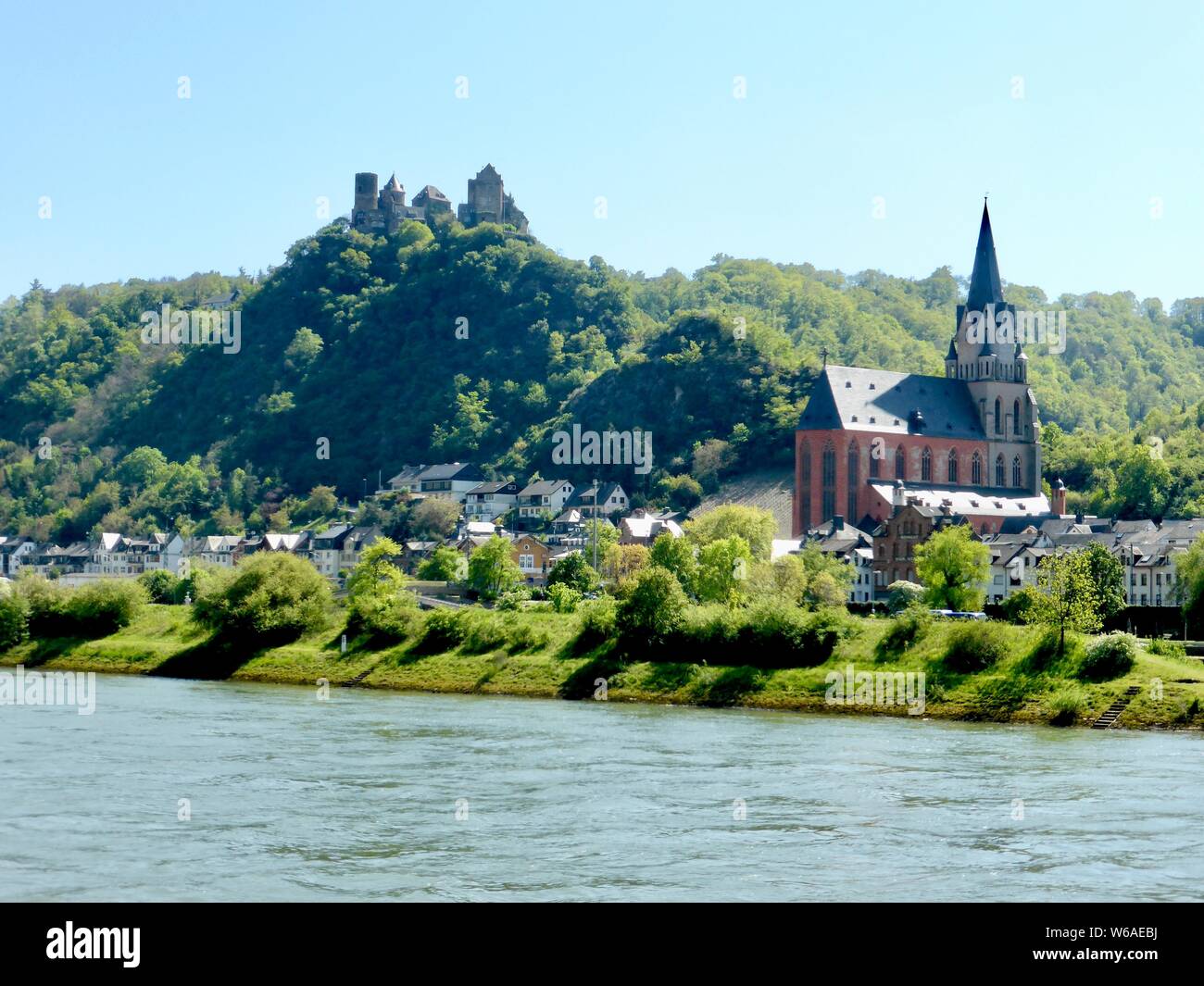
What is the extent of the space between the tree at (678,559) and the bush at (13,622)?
1331 inches

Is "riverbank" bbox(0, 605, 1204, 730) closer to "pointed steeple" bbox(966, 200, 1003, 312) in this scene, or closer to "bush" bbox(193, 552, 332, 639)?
"bush" bbox(193, 552, 332, 639)

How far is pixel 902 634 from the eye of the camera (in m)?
67.2

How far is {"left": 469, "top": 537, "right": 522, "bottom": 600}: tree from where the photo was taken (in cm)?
10662

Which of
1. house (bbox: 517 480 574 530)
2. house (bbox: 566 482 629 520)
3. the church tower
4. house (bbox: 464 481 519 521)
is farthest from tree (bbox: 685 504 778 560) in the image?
house (bbox: 464 481 519 521)

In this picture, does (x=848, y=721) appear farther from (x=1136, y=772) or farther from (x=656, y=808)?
(x=656, y=808)

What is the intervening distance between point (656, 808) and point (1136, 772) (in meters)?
14.1

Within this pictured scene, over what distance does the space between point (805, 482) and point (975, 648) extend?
2804 inches

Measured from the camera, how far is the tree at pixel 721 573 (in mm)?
87000

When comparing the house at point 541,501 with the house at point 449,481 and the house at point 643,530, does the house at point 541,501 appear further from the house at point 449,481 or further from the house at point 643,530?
the house at point 643,530

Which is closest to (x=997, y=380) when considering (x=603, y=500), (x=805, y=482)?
(x=805, y=482)

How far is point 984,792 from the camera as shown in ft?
130

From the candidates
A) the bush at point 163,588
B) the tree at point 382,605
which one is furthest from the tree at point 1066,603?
the bush at point 163,588

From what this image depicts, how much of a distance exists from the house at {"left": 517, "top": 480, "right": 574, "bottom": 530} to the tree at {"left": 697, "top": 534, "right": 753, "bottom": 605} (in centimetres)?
6959
